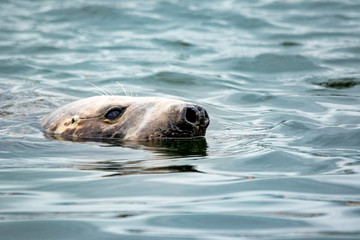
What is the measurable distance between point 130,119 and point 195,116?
646 mm

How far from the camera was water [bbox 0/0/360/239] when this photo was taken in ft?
11.4

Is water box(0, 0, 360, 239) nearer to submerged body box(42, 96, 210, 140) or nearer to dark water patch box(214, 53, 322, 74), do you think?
dark water patch box(214, 53, 322, 74)

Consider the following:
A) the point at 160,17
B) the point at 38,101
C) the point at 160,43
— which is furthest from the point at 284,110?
the point at 160,17

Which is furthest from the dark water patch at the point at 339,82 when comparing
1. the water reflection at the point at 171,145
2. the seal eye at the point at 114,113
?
the seal eye at the point at 114,113

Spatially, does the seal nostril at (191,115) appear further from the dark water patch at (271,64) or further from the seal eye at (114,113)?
the dark water patch at (271,64)

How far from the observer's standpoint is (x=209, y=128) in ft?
22.7

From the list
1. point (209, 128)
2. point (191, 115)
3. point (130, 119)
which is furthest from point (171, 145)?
point (209, 128)

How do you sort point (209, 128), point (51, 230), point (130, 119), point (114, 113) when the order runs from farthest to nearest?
point (209, 128) → point (114, 113) → point (130, 119) → point (51, 230)

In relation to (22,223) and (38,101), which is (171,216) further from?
(38,101)

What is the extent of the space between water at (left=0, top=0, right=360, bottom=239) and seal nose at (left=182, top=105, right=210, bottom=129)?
21 cm

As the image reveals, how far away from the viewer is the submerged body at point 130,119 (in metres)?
5.58

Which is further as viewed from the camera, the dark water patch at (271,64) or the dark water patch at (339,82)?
the dark water patch at (271,64)

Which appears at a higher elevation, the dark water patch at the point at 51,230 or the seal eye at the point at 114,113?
the seal eye at the point at 114,113

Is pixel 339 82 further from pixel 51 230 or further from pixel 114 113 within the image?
pixel 51 230
